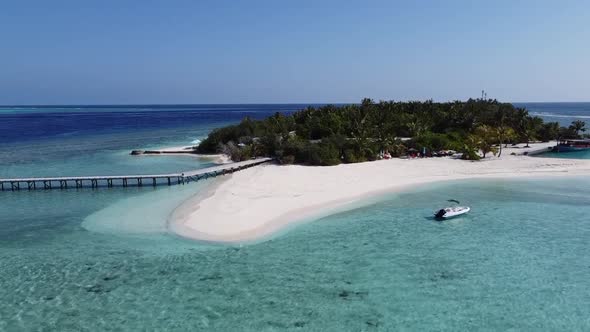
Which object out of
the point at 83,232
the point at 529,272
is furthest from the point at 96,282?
the point at 529,272

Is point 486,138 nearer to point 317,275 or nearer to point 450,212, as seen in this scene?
point 450,212

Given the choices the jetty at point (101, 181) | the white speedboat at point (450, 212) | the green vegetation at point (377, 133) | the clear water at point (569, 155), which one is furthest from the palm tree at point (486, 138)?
the jetty at point (101, 181)

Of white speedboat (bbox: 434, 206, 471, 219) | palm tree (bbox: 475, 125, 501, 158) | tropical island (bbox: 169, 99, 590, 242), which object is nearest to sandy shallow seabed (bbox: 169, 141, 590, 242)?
tropical island (bbox: 169, 99, 590, 242)

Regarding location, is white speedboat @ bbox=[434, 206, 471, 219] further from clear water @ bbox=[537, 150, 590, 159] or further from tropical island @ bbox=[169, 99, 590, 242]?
clear water @ bbox=[537, 150, 590, 159]

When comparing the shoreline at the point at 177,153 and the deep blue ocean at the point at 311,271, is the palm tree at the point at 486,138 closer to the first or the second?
the deep blue ocean at the point at 311,271

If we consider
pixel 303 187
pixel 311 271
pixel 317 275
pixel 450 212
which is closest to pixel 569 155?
pixel 450 212

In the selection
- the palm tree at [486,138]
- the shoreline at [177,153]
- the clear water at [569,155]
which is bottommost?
the shoreline at [177,153]
